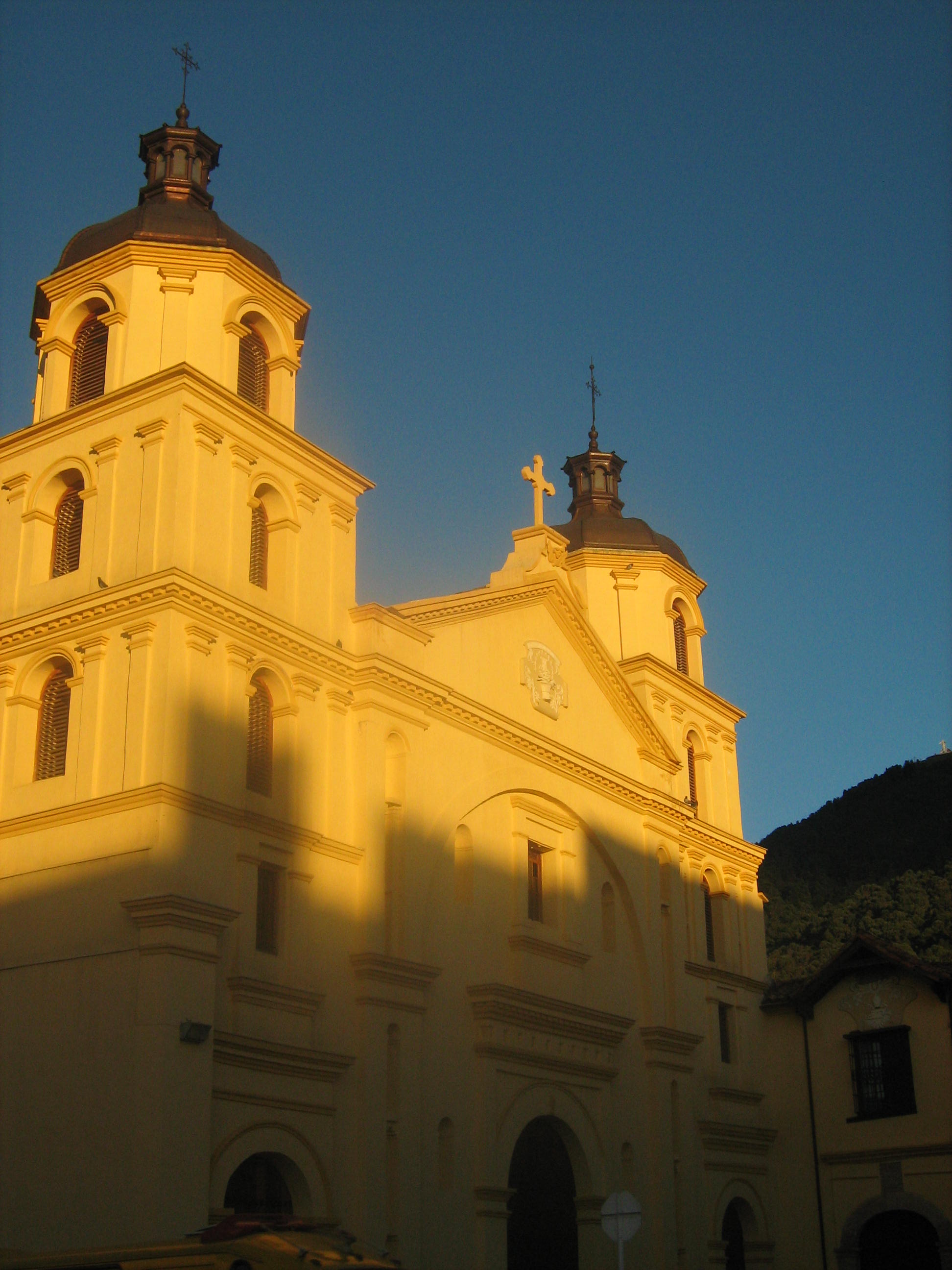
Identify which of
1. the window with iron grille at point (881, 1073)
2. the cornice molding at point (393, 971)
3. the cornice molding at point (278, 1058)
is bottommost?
the cornice molding at point (278, 1058)

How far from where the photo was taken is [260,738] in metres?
24.5

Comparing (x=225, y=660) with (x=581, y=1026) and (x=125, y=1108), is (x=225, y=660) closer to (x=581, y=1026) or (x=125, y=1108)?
(x=125, y=1108)

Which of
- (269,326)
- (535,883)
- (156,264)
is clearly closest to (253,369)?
(269,326)

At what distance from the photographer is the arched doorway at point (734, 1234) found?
33.2 m

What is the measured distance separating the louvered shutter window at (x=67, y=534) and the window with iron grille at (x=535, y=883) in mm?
10101

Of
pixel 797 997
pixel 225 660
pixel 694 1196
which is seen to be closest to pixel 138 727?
pixel 225 660

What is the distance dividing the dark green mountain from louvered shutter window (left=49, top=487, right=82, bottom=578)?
3222 centimetres

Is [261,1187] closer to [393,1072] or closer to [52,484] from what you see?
[393,1072]

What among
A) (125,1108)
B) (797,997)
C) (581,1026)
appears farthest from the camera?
(797,997)

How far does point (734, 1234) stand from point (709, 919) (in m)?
6.87

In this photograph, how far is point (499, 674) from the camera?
30047 mm

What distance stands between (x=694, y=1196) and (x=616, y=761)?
8.80m

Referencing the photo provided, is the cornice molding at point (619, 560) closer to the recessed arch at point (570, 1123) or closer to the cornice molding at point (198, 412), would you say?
the cornice molding at point (198, 412)

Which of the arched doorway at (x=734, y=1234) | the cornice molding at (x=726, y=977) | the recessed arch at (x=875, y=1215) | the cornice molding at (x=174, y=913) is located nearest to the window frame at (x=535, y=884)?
the cornice molding at (x=726, y=977)
